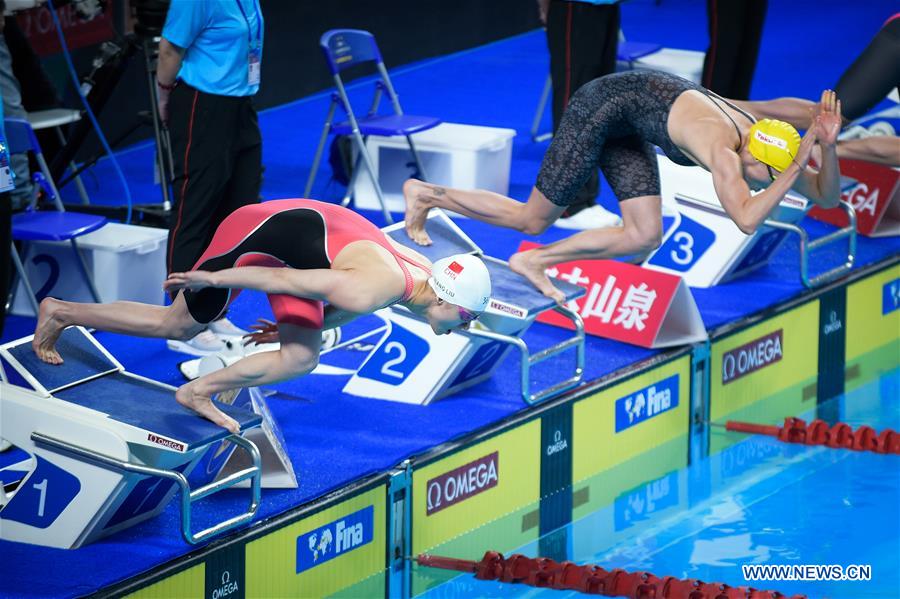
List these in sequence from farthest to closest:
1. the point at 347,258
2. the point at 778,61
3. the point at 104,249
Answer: the point at 778,61, the point at 104,249, the point at 347,258

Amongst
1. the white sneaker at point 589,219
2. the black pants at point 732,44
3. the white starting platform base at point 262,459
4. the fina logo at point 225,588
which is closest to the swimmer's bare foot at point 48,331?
the white starting platform base at point 262,459

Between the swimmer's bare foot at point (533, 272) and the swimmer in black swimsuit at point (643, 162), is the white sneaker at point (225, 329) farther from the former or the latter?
the swimmer's bare foot at point (533, 272)

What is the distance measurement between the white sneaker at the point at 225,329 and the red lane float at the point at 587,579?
1.39 m

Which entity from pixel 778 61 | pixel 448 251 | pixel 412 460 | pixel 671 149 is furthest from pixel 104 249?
pixel 778 61

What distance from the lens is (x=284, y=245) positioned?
181 inches

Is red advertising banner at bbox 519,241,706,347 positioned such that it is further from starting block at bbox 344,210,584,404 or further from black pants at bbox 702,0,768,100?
black pants at bbox 702,0,768,100

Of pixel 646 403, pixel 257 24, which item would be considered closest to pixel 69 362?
pixel 257 24

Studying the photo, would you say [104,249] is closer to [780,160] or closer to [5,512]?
[5,512]

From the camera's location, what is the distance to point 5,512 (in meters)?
4.55

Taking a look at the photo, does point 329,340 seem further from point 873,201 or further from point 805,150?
point 873,201

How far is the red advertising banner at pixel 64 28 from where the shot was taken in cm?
862

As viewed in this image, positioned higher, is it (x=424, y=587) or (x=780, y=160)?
(x=780, y=160)

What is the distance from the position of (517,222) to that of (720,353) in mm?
1359

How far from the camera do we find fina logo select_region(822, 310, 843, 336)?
23.9ft
